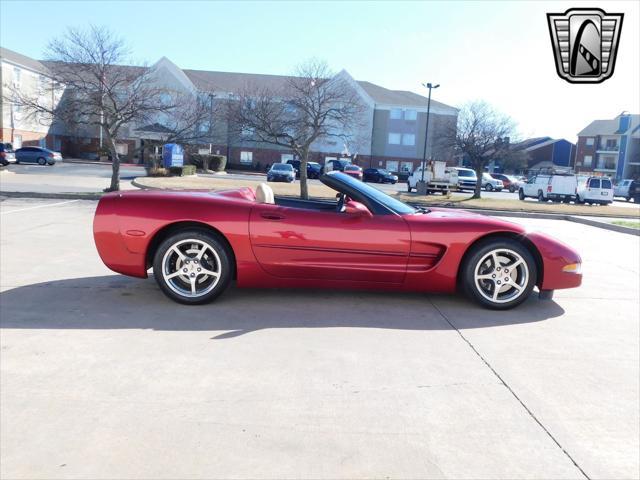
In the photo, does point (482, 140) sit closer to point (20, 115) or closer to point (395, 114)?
point (395, 114)

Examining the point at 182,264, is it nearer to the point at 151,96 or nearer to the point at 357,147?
the point at 151,96

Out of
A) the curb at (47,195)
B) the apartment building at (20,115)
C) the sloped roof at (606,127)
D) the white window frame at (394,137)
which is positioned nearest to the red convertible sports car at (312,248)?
the curb at (47,195)

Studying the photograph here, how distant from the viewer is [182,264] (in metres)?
4.76

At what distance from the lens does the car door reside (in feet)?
15.5

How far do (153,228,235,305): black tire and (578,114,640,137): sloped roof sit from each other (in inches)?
3022

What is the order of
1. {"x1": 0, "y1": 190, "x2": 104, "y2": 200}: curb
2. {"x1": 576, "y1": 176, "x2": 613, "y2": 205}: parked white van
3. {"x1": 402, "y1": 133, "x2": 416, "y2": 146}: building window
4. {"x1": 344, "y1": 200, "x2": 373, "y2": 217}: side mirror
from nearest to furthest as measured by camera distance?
1. {"x1": 344, "y1": 200, "x2": 373, "y2": 217}: side mirror
2. {"x1": 0, "y1": 190, "x2": 104, "y2": 200}: curb
3. {"x1": 576, "y1": 176, "x2": 613, "y2": 205}: parked white van
4. {"x1": 402, "y1": 133, "x2": 416, "y2": 146}: building window

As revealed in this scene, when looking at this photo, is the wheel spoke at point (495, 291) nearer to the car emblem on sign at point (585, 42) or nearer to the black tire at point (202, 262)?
the car emblem on sign at point (585, 42)

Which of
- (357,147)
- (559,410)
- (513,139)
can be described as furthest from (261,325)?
(357,147)

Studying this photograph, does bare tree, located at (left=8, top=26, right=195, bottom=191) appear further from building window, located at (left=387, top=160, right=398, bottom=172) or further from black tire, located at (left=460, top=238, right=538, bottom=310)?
building window, located at (left=387, top=160, right=398, bottom=172)

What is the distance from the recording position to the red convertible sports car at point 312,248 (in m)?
4.71

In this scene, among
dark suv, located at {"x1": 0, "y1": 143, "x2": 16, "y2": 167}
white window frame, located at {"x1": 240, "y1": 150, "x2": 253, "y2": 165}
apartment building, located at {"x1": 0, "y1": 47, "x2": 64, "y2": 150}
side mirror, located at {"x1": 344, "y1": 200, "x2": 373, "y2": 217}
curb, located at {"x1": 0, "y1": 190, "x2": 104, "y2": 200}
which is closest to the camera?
side mirror, located at {"x1": 344, "y1": 200, "x2": 373, "y2": 217}

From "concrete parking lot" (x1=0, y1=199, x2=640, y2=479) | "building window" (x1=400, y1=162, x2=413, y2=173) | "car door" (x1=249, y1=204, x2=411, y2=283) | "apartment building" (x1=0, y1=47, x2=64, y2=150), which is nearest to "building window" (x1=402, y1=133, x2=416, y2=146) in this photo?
"building window" (x1=400, y1=162, x2=413, y2=173)

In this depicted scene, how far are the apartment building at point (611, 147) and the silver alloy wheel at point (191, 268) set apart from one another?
2984 inches

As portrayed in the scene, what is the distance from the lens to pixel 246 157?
5709 centimetres
